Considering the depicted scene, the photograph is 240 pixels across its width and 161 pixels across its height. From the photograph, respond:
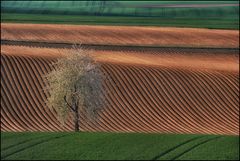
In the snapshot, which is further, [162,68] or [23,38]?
[23,38]

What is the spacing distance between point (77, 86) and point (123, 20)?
40.0 meters

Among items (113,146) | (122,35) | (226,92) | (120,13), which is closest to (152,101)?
(226,92)

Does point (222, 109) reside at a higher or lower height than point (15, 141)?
lower

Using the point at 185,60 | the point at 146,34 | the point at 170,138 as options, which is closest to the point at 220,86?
the point at 185,60

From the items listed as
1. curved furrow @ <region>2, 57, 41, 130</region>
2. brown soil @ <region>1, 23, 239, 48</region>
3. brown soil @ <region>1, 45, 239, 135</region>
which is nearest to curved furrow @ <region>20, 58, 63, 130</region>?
brown soil @ <region>1, 45, 239, 135</region>

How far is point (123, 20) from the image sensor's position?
68.4 m

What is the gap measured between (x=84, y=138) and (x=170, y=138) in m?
3.48

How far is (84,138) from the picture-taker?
24828 mm

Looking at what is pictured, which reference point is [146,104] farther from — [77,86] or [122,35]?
[122,35]

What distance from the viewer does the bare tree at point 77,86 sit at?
28938mm

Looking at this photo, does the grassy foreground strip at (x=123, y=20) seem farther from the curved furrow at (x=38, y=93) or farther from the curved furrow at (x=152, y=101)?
the curved furrow at (x=152, y=101)

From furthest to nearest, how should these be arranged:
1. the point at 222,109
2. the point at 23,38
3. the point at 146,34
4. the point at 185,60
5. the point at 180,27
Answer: the point at 180,27, the point at 146,34, the point at 23,38, the point at 185,60, the point at 222,109

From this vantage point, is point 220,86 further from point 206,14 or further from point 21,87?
point 206,14

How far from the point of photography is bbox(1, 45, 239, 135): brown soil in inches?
1320
